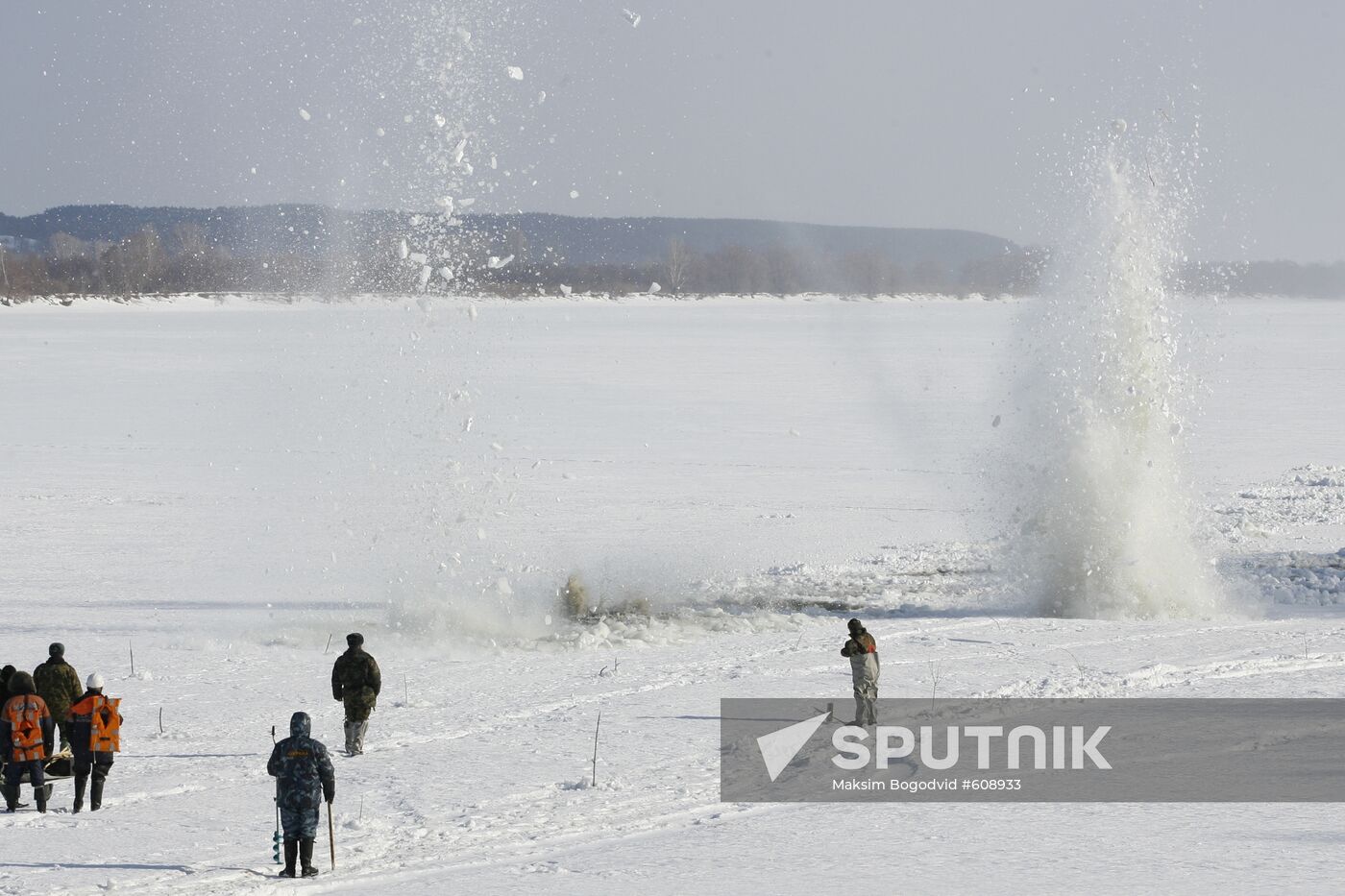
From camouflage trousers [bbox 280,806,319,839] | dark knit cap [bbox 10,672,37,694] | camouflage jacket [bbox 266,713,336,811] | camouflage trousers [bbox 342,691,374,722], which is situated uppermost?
dark knit cap [bbox 10,672,37,694]

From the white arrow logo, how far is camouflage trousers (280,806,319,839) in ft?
12.8

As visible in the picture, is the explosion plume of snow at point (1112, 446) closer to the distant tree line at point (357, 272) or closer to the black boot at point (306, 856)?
the black boot at point (306, 856)

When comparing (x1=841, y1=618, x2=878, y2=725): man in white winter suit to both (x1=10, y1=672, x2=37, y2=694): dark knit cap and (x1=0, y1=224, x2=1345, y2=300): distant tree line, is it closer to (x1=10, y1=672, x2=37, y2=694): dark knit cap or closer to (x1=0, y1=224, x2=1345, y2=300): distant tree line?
(x1=10, y1=672, x2=37, y2=694): dark knit cap

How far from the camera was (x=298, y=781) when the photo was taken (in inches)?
395

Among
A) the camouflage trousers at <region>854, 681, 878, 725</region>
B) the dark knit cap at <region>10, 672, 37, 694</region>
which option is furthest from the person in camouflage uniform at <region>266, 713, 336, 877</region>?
the camouflage trousers at <region>854, 681, 878, 725</region>

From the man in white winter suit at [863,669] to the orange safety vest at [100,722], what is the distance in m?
5.56

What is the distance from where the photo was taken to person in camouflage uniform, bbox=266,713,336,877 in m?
9.98

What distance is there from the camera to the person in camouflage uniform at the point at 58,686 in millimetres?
12742

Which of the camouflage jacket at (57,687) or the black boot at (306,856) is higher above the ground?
the camouflage jacket at (57,687)

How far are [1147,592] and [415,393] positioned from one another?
103 feet

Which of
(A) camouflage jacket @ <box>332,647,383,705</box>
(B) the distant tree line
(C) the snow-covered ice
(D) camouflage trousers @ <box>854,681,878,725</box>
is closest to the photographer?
(C) the snow-covered ice

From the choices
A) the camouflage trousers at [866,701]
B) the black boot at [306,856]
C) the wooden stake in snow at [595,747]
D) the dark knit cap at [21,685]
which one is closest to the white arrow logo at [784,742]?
the camouflage trousers at [866,701]

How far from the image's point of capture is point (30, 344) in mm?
76688

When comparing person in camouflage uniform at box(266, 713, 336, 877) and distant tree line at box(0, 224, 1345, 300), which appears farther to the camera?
distant tree line at box(0, 224, 1345, 300)
